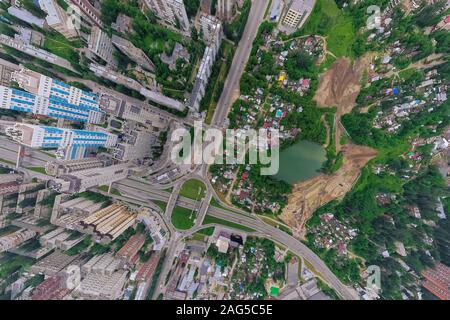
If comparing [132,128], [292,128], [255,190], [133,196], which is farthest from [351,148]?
[133,196]

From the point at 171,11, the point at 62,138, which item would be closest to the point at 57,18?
the point at 171,11

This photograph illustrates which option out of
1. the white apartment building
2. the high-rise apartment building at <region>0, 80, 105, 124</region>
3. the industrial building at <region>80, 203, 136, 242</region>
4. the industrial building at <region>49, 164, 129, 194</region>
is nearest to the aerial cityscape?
the industrial building at <region>80, 203, 136, 242</region>

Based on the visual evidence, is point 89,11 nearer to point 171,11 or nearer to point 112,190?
point 171,11

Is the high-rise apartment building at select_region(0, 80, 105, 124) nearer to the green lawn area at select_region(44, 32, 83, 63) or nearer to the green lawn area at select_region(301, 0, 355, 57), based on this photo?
the green lawn area at select_region(44, 32, 83, 63)

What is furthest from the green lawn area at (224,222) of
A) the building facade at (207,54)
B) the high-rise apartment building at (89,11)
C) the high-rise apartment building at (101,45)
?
the high-rise apartment building at (89,11)

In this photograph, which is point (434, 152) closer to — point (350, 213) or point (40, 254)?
point (350, 213)

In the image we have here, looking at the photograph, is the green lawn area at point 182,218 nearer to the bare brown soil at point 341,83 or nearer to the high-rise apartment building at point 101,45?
the high-rise apartment building at point 101,45
